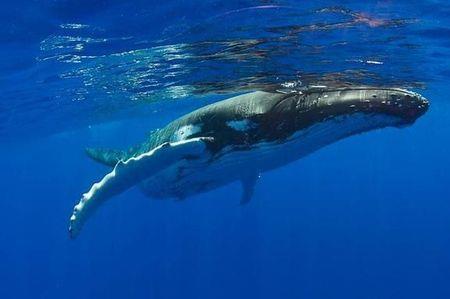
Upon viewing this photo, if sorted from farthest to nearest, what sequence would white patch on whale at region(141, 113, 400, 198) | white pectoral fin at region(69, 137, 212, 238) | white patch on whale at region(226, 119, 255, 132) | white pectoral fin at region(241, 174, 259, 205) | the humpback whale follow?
white pectoral fin at region(241, 174, 259, 205)
white patch on whale at region(226, 119, 255, 132)
white pectoral fin at region(69, 137, 212, 238)
white patch on whale at region(141, 113, 400, 198)
the humpback whale

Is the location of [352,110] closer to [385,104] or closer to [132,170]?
[385,104]

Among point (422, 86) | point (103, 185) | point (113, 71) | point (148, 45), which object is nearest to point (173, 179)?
point (103, 185)

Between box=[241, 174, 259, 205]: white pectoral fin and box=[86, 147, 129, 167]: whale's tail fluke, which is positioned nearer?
box=[86, 147, 129, 167]: whale's tail fluke

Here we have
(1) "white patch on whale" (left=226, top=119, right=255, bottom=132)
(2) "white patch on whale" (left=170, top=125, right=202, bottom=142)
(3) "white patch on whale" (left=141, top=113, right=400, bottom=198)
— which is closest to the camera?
(3) "white patch on whale" (left=141, top=113, right=400, bottom=198)

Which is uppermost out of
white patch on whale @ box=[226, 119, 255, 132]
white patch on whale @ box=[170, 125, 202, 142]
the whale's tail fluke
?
white patch on whale @ box=[226, 119, 255, 132]

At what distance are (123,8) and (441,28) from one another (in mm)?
8451

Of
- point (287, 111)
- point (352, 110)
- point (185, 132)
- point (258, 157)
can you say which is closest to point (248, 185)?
point (258, 157)

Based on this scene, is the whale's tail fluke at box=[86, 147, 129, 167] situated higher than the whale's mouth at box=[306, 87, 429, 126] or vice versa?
the whale's mouth at box=[306, 87, 429, 126]

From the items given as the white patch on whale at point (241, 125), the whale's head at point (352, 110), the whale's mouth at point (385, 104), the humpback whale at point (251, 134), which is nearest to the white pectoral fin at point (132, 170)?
the humpback whale at point (251, 134)

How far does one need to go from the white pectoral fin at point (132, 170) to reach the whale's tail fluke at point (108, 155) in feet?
8.26

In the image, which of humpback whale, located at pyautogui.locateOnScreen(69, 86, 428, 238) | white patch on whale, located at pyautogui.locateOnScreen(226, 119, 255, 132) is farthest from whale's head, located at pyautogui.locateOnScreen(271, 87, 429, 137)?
white patch on whale, located at pyautogui.locateOnScreen(226, 119, 255, 132)

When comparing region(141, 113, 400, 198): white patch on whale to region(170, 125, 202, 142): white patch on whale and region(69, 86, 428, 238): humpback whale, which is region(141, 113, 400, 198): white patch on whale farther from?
region(170, 125, 202, 142): white patch on whale

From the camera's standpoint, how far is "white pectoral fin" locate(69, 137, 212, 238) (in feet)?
25.1

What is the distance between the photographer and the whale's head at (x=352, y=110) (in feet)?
23.0
